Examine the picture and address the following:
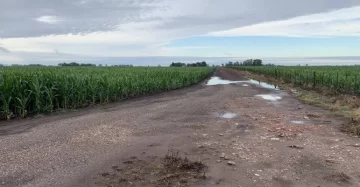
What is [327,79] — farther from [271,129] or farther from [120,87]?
[271,129]

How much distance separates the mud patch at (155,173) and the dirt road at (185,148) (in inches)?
1.2

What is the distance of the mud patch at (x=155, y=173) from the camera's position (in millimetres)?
5086

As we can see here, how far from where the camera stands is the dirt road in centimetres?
533

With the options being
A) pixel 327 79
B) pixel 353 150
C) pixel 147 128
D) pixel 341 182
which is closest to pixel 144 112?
pixel 147 128

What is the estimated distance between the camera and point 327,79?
73.4 feet

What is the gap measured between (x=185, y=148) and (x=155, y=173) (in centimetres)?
164

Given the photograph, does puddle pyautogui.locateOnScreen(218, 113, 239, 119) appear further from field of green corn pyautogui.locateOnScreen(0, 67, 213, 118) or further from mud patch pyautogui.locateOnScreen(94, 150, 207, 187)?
field of green corn pyautogui.locateOnScreen(0, 67, 213, 118)

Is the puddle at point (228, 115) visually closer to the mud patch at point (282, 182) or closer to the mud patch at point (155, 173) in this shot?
the mud patch at point (155, 173)

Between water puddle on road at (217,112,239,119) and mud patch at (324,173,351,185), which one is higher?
water puddle on road at (217,112,239,119)

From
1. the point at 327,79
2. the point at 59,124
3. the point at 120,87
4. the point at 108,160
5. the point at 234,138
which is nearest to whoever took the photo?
the point at 108,160

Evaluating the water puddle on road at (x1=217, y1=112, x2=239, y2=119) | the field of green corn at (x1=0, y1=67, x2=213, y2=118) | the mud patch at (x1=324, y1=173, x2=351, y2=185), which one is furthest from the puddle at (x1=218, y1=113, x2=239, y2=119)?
the field of green corn at (x1=0, y1=67, x2=213, y2=118)

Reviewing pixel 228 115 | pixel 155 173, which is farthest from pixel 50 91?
pixel 155 173

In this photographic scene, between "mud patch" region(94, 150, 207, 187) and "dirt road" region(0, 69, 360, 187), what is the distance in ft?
0.10

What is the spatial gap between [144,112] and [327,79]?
1485cm
